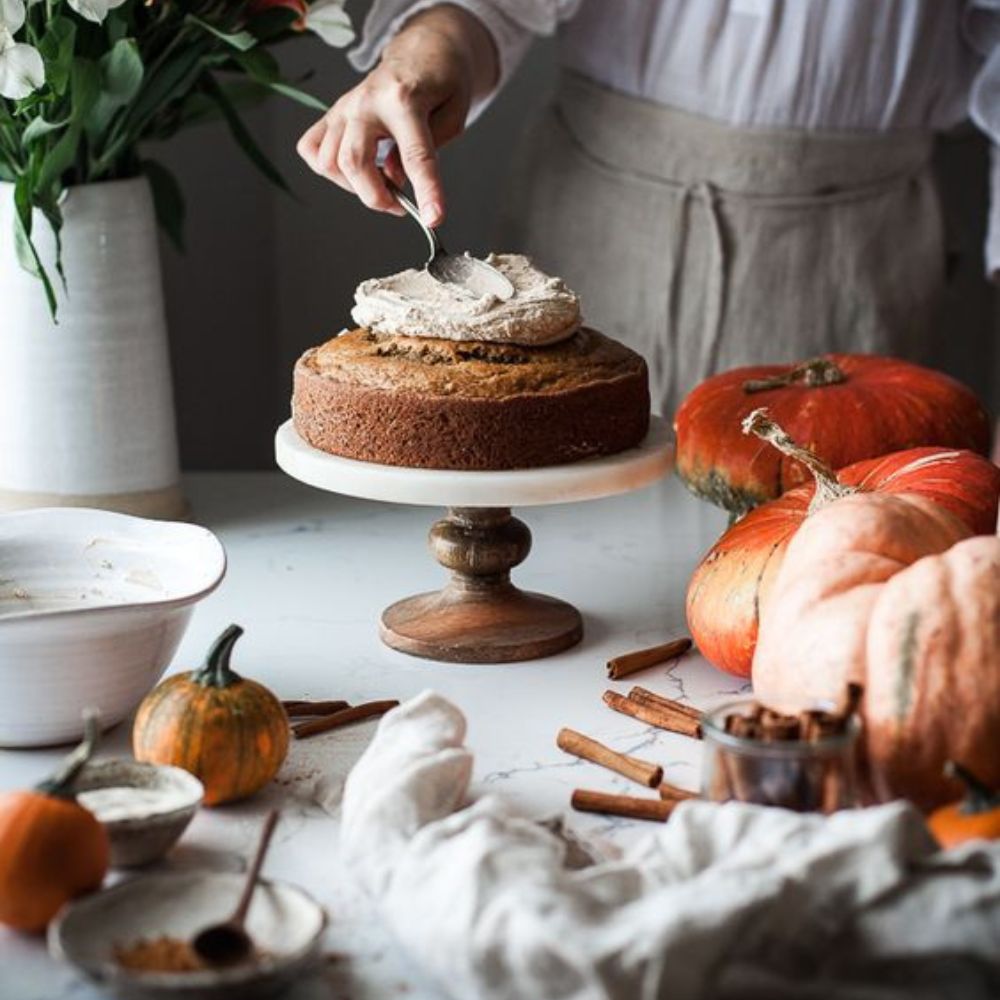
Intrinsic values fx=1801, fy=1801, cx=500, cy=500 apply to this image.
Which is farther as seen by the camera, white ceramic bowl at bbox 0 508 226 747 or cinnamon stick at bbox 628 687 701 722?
cinnamon stick at bbox 628 687 701 722

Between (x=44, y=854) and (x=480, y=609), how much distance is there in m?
0.55

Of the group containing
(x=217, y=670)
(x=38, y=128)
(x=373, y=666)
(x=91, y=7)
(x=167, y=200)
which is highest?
(x=91, y=7)

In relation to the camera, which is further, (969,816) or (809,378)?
(809,378)

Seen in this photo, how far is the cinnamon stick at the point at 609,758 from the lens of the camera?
1115 mm

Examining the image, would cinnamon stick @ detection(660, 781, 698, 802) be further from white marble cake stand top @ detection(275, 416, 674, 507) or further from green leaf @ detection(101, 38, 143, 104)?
green leaf @ detection(101, 38, 143, 104)

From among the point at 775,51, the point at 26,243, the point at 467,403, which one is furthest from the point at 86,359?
the point at 775,51

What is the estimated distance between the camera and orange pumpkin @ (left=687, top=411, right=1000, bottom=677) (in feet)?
4.08

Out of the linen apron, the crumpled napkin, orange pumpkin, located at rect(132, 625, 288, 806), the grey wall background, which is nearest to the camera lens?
the crumpled napkin

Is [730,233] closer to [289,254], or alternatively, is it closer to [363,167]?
[363,167]

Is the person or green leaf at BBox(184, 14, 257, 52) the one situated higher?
green leaf at BBox(184, 14, 257, 52)

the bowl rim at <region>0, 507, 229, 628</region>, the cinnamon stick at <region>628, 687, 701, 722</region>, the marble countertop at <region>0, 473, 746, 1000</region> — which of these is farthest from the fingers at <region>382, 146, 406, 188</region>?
the cinnamon stick at <region>628, 687, 701, 722</region>

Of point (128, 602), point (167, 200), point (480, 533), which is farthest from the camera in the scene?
point (167, 200)

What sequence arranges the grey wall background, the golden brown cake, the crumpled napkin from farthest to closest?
the grey wall background < the golden brown cake < the crumpled napkin

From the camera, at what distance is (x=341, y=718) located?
1.20 meters
